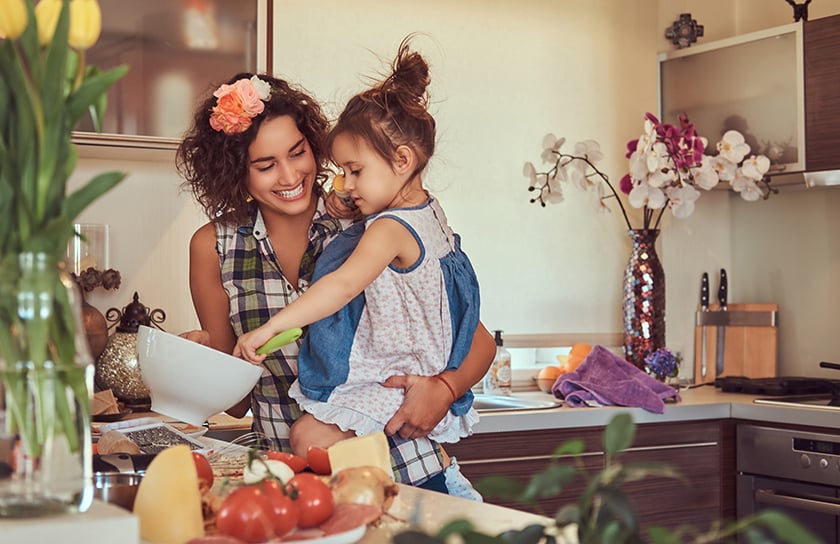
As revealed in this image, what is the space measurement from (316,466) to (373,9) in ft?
6.90

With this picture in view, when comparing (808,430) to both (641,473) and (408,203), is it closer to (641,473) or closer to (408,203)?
(408,203)

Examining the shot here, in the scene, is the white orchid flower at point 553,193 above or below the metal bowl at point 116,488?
above

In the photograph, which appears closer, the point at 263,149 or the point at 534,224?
the point at 263,149

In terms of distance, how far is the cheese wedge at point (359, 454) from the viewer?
1.08 metres

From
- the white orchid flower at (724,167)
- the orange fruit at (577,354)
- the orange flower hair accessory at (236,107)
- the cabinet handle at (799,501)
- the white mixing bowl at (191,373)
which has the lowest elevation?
the cabinet handle at (799,501)

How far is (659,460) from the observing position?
8.63ft

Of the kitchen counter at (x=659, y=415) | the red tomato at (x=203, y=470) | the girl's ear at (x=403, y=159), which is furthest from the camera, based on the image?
the kitchen counter at (x=659, y=415)

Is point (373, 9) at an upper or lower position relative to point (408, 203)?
upper

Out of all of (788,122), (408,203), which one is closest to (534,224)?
(788,122)

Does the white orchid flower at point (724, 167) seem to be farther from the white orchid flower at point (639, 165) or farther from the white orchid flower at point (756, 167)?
the white orchid flower at point (639, 165)

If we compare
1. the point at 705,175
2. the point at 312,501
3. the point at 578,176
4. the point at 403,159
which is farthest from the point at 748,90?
the point at 312,501

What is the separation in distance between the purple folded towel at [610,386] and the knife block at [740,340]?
0.59 metres

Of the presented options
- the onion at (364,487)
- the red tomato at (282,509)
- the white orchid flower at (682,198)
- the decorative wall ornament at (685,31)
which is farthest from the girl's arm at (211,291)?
the decorative wall ornament at (685,31)

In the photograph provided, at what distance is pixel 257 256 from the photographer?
1904 mm
